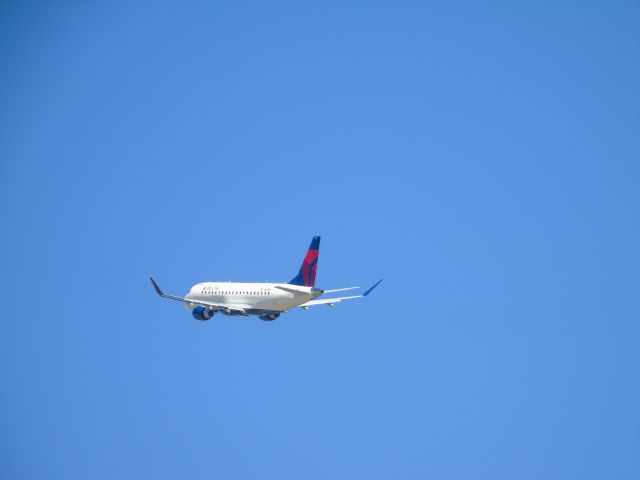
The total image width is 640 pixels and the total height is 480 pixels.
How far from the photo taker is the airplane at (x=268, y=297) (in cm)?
13838

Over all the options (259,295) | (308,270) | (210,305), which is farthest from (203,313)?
(308,270)

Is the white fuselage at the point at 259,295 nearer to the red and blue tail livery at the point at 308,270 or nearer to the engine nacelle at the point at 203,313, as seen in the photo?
the red and blue tail livery at the point at 308,270

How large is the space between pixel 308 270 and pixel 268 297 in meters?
6.17

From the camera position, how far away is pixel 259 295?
142 metres

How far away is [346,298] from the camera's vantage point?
146625 mm

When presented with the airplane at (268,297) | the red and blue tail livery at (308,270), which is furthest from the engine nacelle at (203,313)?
Answer: the red and blue tail livery at (308,270)

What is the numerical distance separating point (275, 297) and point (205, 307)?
12.9m

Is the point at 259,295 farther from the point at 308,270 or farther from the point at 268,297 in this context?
the point at 308,270

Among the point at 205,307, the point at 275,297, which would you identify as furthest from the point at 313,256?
the point at 205,307

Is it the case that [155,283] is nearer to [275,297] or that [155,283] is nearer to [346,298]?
[275,297]

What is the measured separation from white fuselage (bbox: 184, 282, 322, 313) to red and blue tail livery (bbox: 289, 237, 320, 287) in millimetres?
1490

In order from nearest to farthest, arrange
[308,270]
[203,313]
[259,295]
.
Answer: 1. [308,270]
2. [259,295]
3. [203,313]

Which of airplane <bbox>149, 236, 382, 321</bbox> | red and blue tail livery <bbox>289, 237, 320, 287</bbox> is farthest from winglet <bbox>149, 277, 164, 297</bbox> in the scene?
red and blue tail livery <bbox>289, 237, 320, 287</bbox>

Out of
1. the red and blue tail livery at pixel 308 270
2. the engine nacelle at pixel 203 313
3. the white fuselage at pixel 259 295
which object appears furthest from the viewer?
the engine nacelle at pixel 203 313
